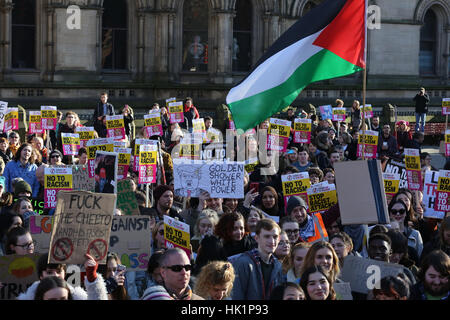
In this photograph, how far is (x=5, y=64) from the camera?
89.5 feet

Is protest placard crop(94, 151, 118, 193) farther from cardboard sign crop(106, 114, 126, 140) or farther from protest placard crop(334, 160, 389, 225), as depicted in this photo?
cardboard sign crop(106, 114, 126, 140)

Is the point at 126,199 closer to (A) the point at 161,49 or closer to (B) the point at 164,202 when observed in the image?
(B) the point at 164,202

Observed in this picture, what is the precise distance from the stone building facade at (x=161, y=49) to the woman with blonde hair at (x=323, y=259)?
1979cm

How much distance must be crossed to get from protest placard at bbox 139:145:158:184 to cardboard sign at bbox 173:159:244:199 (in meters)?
1.69

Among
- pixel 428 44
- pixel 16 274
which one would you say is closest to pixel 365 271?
pixel 16 274

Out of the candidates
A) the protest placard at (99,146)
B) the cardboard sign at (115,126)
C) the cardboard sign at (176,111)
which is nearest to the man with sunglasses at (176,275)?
the protest placard at (99,146)

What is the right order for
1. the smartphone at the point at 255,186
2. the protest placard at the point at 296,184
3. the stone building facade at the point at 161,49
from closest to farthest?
the protest placard at the point at 296,184 → the smartphone at the point at 255,186 → the stone building facade at the point at 161,49

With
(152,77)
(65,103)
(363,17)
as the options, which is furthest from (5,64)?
(363,17)

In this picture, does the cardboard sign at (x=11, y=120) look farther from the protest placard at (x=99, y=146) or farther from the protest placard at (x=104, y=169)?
the protest placard at (x=104, y=169)

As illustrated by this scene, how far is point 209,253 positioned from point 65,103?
62.6 feet

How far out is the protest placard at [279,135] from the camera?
1767 centimetres

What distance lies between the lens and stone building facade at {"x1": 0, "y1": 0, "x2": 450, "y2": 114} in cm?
2755

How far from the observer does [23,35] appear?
91.8ft

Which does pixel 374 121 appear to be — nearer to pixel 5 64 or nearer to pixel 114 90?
pixel 114 90
